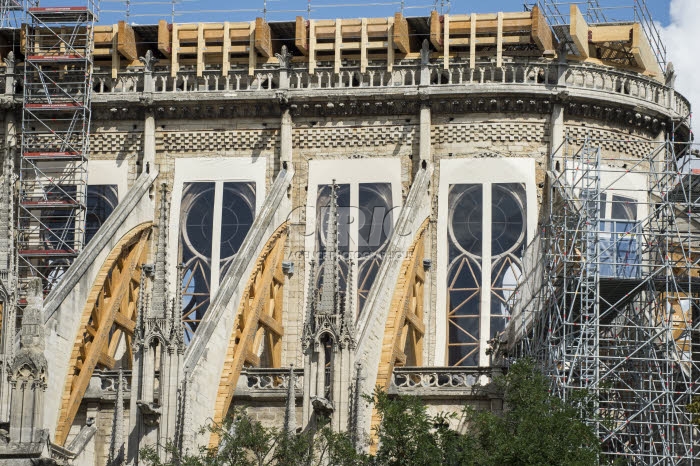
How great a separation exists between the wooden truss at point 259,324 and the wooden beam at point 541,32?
7840mm

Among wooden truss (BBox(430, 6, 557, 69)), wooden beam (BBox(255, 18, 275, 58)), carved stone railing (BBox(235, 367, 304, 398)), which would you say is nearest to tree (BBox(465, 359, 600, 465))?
carved stone railing (BBox(235, 367, 304, 398))

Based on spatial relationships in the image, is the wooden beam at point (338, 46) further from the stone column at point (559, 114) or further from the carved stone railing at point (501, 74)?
the stone column at point (559, 114)

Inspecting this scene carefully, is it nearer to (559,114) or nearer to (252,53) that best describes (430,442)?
(559,114)

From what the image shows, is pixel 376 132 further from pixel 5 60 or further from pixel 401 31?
pixel 5 60

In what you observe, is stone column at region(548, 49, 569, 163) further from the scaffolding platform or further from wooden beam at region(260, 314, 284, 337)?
the scaffolding platform

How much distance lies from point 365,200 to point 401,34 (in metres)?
4.36

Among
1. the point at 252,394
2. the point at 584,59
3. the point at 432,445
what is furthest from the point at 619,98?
the point at 432,445

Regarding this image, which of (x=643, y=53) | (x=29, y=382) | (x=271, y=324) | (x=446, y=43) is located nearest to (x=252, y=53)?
(x=446, y=43)

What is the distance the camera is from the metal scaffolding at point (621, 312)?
51531 mm

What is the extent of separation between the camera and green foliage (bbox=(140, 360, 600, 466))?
44.4m

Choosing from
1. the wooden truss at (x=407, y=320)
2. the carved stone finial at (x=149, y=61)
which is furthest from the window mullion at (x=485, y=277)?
the carved stone finial at (x=149, y=61)

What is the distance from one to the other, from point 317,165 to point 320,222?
5.08 feet

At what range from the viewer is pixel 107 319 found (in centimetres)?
5638

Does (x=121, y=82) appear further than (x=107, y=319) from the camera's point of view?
Yes
